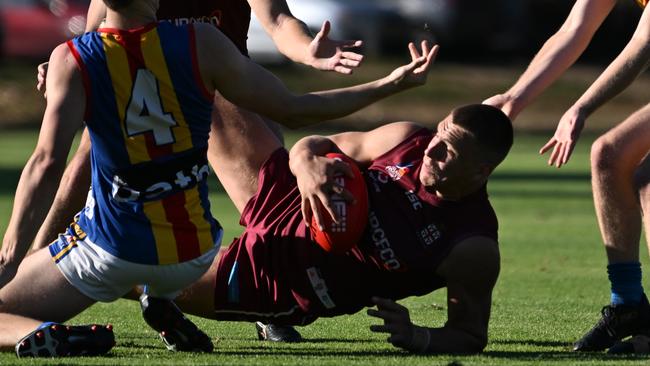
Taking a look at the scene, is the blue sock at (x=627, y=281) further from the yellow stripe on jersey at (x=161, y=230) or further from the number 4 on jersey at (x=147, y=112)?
the number 4 on jersey at (x=147, y=112)

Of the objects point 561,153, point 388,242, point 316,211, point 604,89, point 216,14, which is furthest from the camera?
point 216,14

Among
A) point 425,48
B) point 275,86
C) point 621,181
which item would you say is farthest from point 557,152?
point 275,86

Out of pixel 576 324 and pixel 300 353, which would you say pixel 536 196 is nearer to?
Answer: pixel 576 324

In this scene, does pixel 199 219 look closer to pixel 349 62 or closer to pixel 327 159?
pixel 327 159

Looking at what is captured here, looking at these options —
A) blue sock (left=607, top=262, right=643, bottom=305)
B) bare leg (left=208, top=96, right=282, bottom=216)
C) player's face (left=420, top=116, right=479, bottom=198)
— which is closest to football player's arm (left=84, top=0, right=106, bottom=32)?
bare leg (left=208, top=96, right=282, bottom=216)

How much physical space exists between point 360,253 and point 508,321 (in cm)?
154

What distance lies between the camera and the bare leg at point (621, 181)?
20.5ft


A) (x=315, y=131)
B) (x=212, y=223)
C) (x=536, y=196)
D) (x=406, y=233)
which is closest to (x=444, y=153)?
(x=406, y=233)

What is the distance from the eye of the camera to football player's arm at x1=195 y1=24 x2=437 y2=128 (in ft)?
18.5

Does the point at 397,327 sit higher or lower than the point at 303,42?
lower

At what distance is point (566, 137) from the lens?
19.8 ft

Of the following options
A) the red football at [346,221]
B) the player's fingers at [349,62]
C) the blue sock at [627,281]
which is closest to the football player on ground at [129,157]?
the player's fingers at [349,62]

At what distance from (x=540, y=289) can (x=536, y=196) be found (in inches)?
294

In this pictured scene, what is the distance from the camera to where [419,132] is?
6.23 m
